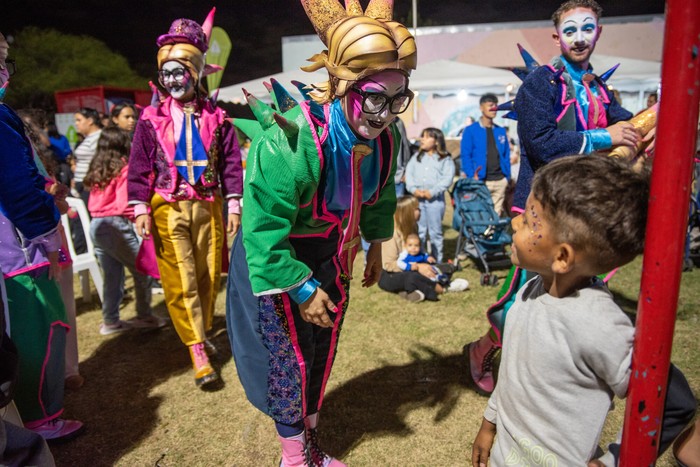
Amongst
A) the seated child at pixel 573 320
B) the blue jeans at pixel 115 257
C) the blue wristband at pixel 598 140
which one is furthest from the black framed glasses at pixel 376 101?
the blue jeans at pixel 115 257

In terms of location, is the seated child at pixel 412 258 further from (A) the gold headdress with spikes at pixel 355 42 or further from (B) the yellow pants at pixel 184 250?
(A) the gold headdress with spikes at pixel 355 42

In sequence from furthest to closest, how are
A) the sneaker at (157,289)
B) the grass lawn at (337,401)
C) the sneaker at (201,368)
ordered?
the sneaker at (157,289) < the sneaker at (201,368) < the grass lawn at (337,401)

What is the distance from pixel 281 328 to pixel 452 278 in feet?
12.4

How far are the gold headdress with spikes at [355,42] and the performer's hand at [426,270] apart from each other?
3242mm

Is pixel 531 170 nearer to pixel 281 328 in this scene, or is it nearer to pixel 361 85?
pixel 361 85

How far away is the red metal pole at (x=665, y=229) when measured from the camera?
84 cm

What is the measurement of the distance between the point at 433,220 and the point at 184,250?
11.1 feet

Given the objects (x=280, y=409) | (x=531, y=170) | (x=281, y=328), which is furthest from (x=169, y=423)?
(x=531, y=170)

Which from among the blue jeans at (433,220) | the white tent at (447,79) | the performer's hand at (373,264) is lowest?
the blue jeans at (433,220)

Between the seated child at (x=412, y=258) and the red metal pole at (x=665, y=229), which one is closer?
the red metal pole at (x=665, y=229)

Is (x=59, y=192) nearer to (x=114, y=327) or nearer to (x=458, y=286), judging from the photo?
(x=114, y=327)

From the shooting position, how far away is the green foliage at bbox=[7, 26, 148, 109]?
92.5 ft

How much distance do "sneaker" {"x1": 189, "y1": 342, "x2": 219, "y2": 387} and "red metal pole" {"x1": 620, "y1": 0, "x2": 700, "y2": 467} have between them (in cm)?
254

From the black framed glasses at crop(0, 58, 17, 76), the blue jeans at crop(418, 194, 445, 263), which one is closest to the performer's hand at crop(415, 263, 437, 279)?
the blue jeans at crop(418, 194, 445, 263)
